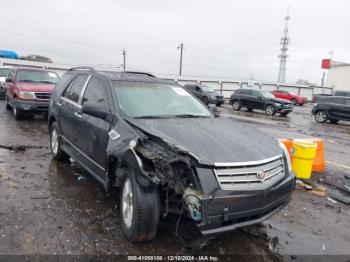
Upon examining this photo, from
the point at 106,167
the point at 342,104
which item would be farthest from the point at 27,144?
the point at 342,104

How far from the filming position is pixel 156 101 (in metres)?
4.45

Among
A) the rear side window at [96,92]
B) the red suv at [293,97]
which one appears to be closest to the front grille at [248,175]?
the rear side window at [96,92]

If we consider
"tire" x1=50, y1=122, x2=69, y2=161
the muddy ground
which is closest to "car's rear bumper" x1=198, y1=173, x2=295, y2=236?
the muddy ground

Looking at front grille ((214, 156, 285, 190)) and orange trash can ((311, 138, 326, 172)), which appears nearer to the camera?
front grille ((214, 156, 285, 190))

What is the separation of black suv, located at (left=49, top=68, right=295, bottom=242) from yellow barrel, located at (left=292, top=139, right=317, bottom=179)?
234cm

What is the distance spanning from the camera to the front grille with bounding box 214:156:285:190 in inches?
114

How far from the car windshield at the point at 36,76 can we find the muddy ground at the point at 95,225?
651cm

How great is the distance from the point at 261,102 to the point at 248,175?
19956 mm

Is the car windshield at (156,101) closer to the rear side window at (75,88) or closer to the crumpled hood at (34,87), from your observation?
the rear side window at (75,88)

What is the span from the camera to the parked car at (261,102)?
21156mm

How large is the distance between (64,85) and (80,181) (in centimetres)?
193

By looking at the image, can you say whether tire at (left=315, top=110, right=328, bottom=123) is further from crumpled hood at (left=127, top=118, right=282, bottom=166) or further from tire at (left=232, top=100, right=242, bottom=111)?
crumpled hood at (left=127, top=118, right=282, bottom=166)

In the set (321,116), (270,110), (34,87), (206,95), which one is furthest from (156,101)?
(206,95)

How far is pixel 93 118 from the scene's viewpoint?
4316 millimetres
